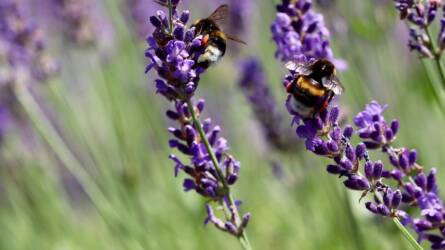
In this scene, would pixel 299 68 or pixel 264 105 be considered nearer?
pixel 299 68

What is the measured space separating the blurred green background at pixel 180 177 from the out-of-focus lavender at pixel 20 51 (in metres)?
0.10

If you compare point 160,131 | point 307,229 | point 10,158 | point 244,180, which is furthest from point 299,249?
point 10,158

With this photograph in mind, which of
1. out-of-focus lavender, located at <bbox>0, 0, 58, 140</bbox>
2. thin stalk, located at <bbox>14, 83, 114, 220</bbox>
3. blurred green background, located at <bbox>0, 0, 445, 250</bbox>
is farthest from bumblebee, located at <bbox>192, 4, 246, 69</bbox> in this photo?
out-of-focus lavender, located at <bbox>0, 0, 58, 140</bbox>

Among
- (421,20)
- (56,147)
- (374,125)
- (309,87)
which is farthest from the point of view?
(56,147)

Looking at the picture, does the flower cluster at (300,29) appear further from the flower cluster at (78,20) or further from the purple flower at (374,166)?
the flower cluster at (78,20)

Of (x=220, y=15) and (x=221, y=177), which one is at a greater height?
(x=220, y=15)

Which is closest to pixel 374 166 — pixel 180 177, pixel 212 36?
pixel 212 36

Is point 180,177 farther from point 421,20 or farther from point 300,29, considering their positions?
point 421,20

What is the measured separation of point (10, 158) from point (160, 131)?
96cm

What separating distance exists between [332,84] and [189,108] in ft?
1.12

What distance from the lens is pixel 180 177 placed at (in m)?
4.43

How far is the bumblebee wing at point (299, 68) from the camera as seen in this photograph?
5.21 ft

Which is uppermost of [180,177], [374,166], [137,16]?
[137,16]

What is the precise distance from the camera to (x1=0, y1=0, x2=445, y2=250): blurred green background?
3061 mm
